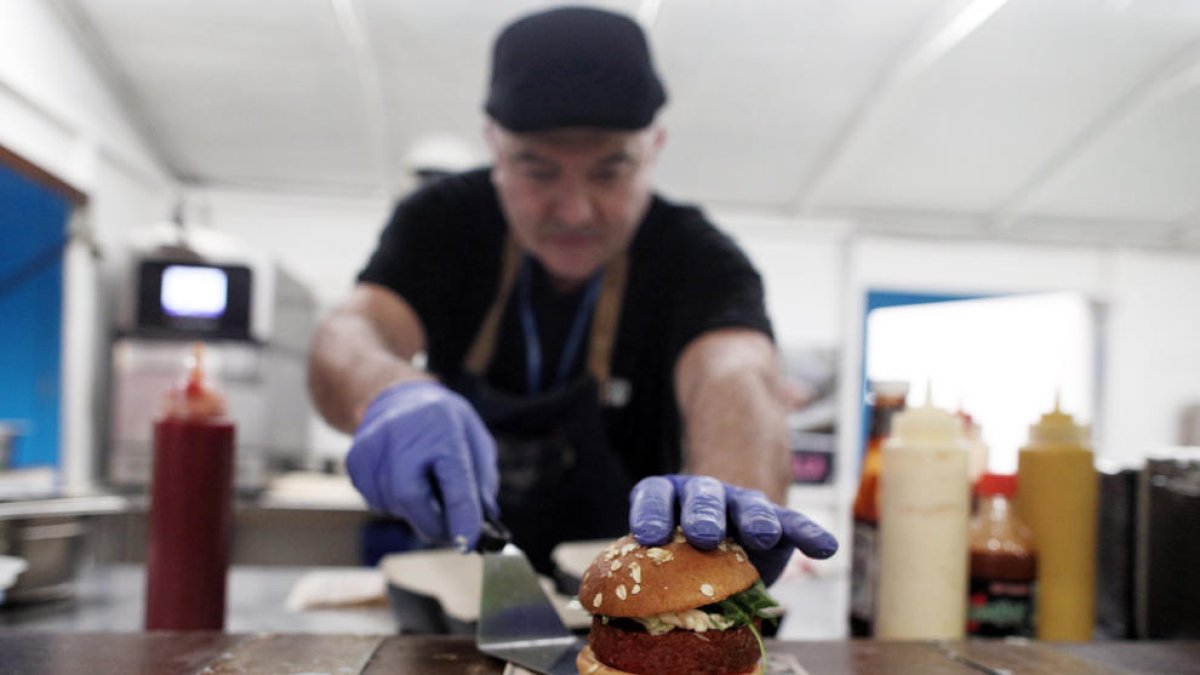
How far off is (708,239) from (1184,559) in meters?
0.91

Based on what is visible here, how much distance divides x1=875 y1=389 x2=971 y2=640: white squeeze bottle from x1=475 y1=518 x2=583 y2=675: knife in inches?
16.9

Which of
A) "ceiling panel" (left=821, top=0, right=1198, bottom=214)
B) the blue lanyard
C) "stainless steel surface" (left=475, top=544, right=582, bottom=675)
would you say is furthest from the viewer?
"ceiling panel" (left=821, top=0, right=1198, bottom=214)

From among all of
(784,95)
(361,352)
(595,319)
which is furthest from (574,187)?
(784,95)

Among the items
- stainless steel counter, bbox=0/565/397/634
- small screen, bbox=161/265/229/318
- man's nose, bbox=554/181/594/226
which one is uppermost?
man's nose, bbox=554/181/594/226

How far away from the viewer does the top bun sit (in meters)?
0.79

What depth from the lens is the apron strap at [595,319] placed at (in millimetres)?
1718

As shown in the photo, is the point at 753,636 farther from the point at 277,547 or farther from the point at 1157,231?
the point at 1157,231

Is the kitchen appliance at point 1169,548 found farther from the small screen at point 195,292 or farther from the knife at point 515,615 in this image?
the small screen at point 195,292

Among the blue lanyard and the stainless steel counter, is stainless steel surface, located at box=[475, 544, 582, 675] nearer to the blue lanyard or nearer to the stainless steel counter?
the stainless steel counter

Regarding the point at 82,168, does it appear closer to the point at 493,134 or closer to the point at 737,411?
the point at 493,134

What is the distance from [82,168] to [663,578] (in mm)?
2921

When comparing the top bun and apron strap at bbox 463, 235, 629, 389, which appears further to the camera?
apron strap at bbox 463, 235, 629, 389

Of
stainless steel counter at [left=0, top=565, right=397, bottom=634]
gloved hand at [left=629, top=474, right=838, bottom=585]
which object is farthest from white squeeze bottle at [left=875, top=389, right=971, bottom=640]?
stainless steel counter at [left=0, top=565, right=397, bottom=634]

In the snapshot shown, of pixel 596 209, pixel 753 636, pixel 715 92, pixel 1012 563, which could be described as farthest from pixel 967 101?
pixel 753 636
